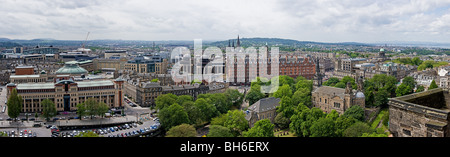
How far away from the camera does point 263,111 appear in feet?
162

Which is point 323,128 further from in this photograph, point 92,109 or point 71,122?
point 71,122

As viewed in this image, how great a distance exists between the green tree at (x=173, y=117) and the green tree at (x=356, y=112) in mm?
21772

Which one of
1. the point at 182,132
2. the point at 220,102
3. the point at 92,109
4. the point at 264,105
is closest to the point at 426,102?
the point at 182,132

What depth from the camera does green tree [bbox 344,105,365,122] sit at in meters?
44.3

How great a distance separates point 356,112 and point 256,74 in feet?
146

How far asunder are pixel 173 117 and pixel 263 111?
13182 mm

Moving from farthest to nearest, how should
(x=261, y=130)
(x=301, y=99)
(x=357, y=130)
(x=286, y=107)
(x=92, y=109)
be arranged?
(x=301, y=99), (x=92, y=109), (x=286, y=107), (x=261, y=130), (x=357, y=130)

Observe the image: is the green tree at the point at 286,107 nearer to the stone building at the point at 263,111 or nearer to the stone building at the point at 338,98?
the stone building at the point at 263,111

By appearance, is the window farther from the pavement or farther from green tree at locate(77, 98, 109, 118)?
green tree at locate(77, 98, 109, 118)

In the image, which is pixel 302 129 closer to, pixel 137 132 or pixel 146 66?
pixel 137 132

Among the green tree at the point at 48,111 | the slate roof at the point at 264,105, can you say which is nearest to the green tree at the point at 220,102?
the slate roof at the point at 264,105

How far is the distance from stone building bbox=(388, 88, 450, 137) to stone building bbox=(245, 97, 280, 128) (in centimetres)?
2995
